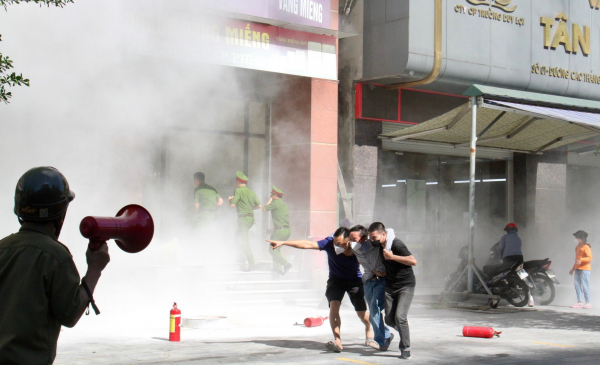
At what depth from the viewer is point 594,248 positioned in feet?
50.8

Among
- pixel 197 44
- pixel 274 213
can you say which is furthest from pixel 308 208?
pixel 197 44

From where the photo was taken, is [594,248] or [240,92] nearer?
[240,92]

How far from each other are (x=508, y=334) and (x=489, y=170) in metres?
9.40

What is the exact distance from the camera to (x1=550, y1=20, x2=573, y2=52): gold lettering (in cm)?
1477

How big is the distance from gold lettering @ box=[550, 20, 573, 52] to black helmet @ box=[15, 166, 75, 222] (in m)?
14.4

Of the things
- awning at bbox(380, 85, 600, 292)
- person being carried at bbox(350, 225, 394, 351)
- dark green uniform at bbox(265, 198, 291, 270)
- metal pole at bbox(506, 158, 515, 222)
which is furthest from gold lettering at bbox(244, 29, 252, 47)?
metal pole at bbox(506, 158, 515, 222)

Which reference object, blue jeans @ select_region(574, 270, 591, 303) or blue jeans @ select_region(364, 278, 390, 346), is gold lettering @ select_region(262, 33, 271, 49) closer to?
blue jeans @ select_region(364, 278, 390, 346)

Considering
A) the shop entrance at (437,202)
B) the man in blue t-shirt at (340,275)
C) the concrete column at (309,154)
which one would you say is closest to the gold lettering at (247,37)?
the concrete column at (309,154)

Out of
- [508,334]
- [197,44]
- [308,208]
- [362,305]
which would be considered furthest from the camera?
[308,208]

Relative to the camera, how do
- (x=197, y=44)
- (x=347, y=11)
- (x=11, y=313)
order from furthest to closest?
1. (x=347, y=11)
2. (x=197, y=44)
3. (x=11, y=313)

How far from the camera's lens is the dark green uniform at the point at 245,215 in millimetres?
10828

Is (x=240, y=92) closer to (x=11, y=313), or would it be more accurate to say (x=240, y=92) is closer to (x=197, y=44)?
(x=197, y=44)

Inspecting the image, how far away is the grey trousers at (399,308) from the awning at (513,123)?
496 centimetres

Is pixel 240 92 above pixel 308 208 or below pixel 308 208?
above
